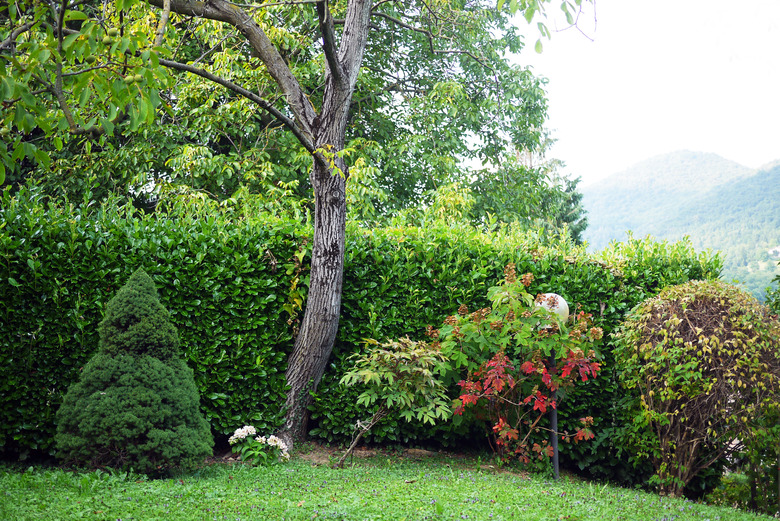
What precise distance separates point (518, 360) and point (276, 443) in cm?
253

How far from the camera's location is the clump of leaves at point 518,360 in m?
5.16

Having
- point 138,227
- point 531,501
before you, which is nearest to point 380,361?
point 531,501

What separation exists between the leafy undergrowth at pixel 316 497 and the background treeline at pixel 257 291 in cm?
80

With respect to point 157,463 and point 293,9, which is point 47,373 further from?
point 293,9

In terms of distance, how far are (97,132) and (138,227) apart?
111 cm

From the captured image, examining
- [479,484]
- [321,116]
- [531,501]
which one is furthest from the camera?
[321,116]

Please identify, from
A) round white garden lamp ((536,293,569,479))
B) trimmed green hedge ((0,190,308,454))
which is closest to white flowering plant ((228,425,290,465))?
trimmed green hedge ((0,190,308,454))

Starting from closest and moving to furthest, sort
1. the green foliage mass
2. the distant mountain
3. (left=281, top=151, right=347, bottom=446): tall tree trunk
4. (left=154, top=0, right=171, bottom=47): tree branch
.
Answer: (left=154, top=0, right=171, bottom=47): tree branch
the green foliage mass
(left=281, top=151, right=347, bottom=446): tall tree trunk
the distant mountain

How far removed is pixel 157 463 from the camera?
424cm

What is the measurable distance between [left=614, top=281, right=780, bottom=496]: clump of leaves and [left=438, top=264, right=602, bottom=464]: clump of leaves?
0.50m

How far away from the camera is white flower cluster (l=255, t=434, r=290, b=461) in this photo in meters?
4.98

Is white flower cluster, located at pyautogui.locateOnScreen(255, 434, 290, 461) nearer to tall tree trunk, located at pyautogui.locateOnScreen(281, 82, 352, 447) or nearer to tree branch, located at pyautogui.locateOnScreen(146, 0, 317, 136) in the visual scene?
tall tree trunk, located at pyautogui.locateOnScreen(281, 82, 352, 447)

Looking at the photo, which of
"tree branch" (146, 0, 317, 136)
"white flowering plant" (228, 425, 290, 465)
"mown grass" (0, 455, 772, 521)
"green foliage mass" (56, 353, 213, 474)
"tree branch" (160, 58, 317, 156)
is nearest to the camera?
"mown grass" (0, 455, 772, 521)

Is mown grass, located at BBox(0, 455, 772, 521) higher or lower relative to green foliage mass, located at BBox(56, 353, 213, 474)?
lower
